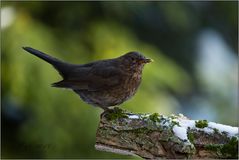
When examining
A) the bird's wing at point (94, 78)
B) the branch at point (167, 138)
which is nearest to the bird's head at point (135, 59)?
the bird's wing at point (94, 78)

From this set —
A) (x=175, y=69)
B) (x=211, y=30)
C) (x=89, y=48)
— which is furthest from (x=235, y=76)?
(x=89, y=48)

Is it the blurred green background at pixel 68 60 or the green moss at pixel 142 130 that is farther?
the blurred green background at pixel 68 60

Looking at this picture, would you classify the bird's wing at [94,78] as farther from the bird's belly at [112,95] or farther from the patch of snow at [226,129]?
the patch of snow at [226,129]

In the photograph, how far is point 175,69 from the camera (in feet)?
25.4

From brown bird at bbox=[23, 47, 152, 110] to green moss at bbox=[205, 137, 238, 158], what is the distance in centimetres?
126

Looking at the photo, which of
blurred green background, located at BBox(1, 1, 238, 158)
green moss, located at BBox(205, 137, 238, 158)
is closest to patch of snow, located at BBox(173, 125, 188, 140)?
green moss, located at BBox(205, 137, 238, 158)

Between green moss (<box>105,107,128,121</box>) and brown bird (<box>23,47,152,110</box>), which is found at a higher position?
brown bird (<box>23,47,152,110</box>)

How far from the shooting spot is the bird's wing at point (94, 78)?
16.1ft

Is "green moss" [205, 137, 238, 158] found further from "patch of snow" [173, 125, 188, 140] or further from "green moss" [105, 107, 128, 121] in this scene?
"green moss" [105, 107, 128, 121]

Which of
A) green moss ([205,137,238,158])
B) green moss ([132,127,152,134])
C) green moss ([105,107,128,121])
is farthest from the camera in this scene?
green moss ([105,107,128,121])

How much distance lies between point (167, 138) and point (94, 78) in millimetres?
1380

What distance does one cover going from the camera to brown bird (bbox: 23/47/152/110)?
4.85m

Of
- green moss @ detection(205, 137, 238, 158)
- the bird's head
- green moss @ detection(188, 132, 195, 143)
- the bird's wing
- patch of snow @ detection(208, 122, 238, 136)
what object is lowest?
green moss @ detection(205, 137, 238, 158)

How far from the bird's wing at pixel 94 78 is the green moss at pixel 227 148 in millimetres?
1372
